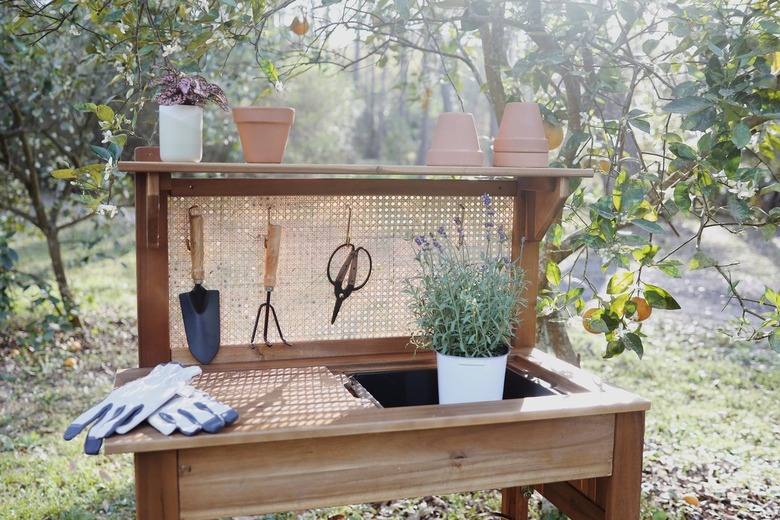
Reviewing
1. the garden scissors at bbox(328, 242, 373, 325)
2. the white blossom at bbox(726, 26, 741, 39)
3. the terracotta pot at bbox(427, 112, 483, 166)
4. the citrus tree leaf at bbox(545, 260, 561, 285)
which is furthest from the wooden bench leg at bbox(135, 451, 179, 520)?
the white blossom at bbox(726, 26, 741, 39)

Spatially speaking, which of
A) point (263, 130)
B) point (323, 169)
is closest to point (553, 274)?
point (323, 169)

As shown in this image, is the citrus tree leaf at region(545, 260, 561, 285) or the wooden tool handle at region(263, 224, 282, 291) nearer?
the wooden tool handle at region(263, 224, 282, 291)

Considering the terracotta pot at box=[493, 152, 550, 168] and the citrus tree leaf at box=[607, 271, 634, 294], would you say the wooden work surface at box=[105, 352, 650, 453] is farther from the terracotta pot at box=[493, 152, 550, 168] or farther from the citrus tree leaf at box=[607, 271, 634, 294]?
the terracotta pot at box=[493, 152, 550, 168]

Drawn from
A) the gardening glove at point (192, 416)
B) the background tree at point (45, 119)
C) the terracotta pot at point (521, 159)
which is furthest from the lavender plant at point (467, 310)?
the background tree at point (45, 119)

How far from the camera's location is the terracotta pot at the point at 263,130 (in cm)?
184

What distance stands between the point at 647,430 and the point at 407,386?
2065 mm

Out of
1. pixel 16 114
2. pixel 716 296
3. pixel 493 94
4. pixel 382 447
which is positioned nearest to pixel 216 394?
pixel 382 447

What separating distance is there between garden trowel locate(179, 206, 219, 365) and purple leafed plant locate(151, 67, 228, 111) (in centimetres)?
32

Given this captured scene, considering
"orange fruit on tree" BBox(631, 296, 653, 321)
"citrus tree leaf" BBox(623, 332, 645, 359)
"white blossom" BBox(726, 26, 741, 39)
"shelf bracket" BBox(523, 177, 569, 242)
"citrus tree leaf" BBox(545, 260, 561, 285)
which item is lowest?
"citrus tree leaf" BBox(623, 332, 645, 359)

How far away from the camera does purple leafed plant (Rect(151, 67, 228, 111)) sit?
183 cm

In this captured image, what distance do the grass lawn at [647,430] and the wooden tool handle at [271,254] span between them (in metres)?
1.09

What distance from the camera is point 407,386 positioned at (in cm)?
216

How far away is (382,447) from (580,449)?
503mm

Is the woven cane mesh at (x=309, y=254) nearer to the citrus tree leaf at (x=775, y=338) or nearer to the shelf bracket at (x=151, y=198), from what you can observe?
the shelf bracket at (x=151, y=198)
